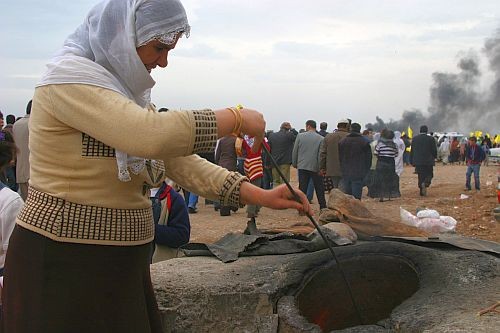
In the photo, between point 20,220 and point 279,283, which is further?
point 279,283

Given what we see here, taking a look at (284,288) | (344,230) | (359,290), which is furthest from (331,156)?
(284,288)

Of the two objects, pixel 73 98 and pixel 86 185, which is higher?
pixel 73 98

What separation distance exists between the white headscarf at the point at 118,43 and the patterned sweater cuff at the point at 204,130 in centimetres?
24

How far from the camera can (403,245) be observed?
11.7ft

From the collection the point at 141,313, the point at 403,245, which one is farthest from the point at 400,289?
the point at 141,313

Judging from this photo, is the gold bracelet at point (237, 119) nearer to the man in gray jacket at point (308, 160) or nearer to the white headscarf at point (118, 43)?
the white headscarf at point (118, 43)

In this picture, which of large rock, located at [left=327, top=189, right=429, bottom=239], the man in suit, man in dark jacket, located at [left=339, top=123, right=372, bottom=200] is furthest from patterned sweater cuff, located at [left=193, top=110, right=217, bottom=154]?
man in dark jacket, located at [left=339, top=123, right=372, bottom=200]

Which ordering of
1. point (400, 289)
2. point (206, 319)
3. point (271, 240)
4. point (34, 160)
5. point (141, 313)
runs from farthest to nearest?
point (271, 240), point (400, 289), point (206, 319), point (141, 313), point (34, 160)

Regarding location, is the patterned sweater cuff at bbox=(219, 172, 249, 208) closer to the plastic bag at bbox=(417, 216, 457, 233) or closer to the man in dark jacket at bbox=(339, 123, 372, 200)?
the plastic bag at bbox=(417, 216, 457, 233)

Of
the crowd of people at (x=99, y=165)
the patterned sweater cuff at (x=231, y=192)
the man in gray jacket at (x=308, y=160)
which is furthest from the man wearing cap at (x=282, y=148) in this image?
the crowd of people at (x=99, y=165)

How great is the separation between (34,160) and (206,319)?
4.91ft

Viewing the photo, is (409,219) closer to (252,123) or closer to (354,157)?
(252,123)

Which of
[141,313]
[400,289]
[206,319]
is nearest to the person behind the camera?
[141,313]

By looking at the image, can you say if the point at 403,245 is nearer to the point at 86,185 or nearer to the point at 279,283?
the point at 279,283
